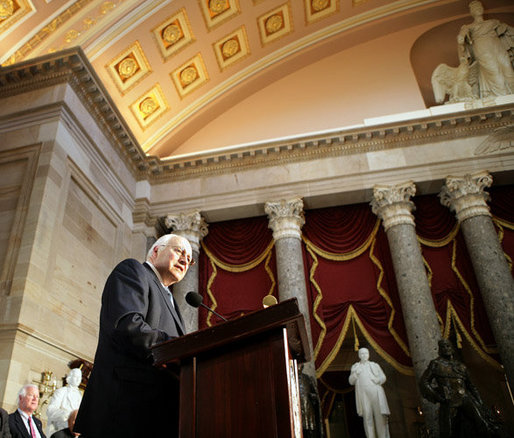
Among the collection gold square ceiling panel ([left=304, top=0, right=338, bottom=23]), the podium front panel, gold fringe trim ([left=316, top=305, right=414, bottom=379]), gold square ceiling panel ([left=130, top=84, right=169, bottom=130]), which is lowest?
the podium front panel

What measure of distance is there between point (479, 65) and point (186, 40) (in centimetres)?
669

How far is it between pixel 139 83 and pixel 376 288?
6783 mm

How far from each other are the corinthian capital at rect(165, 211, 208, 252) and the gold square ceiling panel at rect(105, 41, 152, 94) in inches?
118

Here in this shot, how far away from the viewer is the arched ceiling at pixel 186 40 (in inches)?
360

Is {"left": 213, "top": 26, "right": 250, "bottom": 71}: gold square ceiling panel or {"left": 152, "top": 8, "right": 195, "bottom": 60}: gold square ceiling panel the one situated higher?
{"left": 213, "top": 26, "right": 250, "bottom": 71}: gold square ceiling panel

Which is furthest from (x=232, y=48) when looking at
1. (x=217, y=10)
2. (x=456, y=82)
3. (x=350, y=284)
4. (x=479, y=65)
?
(x=350, y=284)

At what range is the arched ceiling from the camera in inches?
360

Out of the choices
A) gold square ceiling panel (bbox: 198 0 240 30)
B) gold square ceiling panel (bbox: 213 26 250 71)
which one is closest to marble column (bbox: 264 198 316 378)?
gold square ceiling panel (bbox: 213 26 250 71)

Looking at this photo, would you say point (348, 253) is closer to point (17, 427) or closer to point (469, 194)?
point (469, 194)

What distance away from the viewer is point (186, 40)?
35.0ft

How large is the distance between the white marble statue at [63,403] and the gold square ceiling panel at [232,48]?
7817 millimetres

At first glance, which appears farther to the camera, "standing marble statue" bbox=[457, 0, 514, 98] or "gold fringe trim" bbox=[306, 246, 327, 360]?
"standing marble statue" bbox=[457, 0, 514, 98]

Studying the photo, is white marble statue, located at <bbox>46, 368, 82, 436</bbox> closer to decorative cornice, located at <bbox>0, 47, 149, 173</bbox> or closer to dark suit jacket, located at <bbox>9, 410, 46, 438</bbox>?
dark suit jacket, located at <bbox>9, 410, 46, 438</bbox>

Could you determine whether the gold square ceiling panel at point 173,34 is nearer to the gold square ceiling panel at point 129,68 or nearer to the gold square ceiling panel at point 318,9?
the gold square ceiling panel at point 129,68
